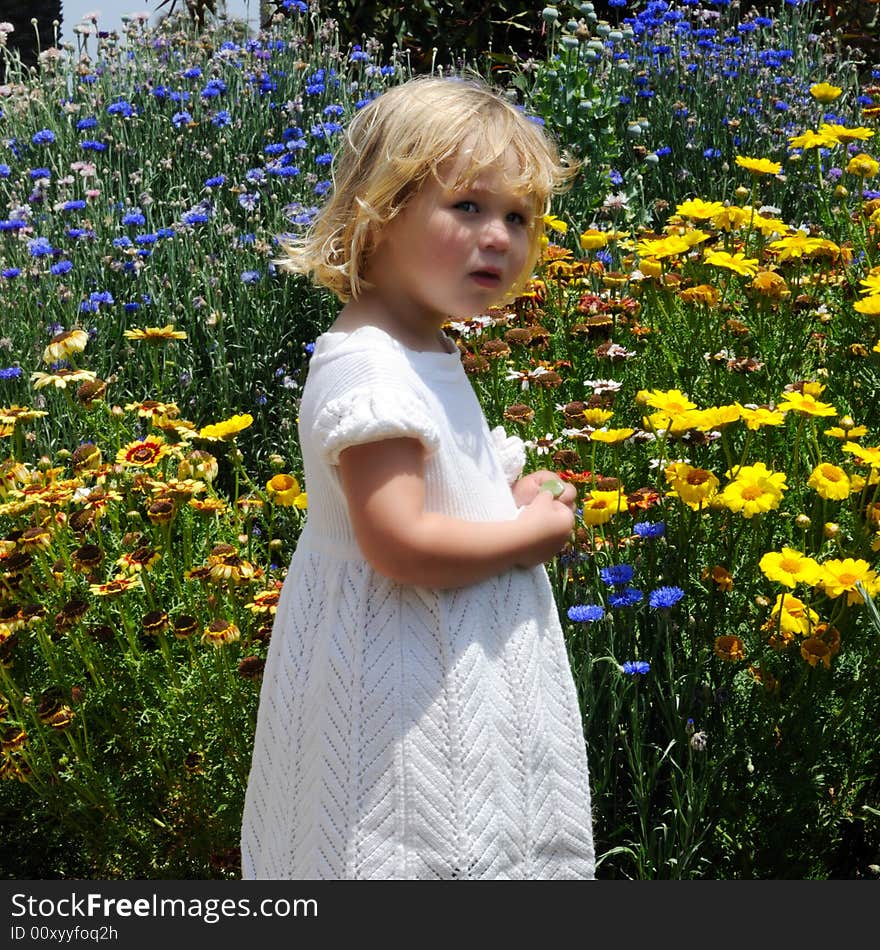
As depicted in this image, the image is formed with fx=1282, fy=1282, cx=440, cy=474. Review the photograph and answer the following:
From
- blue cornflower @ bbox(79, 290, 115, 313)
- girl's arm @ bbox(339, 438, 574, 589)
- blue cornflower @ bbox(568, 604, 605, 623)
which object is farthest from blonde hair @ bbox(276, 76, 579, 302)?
blue cornflower @ bbox(79, 290, 115, 313)

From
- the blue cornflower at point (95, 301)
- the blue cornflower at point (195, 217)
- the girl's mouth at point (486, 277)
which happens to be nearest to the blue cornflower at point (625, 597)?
the girl's mouth at point (486, 277)

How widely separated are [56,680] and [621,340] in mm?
1704

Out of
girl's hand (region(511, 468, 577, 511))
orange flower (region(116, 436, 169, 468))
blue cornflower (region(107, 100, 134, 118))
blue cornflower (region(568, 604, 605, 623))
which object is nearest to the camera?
girl's hand (region(511, 468, 577, 511))

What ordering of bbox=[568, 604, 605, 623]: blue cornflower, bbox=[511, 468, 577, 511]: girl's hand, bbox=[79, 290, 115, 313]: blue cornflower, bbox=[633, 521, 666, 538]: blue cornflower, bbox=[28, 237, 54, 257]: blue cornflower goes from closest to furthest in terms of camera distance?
bbox=[511, 468, 577, 511]: girl's hand, bbox=[568, 604, 605, 623]: blue cornflower, bbox=[633, 521, 666, 538]: blue cornflower, bbox=[79, 290, 115, 313]: blue cornflower, bbox=[28, 237, 54, 257]: blue cornflower

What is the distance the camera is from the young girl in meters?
1.49

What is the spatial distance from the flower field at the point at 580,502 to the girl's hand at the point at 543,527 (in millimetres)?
439

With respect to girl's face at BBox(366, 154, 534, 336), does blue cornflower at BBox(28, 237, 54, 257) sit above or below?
above

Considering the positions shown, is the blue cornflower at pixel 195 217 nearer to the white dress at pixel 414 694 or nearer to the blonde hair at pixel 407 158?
the blonde hair at pixel 407 158

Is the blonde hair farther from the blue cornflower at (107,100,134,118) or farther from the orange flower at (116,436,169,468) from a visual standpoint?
the blue cornflower at (107,100,134,118)

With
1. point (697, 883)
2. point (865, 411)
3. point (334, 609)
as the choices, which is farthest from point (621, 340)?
point (334, 609)

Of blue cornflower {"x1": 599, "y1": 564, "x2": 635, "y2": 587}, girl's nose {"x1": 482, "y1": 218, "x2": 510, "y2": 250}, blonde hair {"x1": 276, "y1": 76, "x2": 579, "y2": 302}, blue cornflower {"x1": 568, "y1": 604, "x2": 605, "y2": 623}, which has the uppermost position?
blonde hair {"x1": 276, "y1": 76, "x2": 579, "y2": 302}

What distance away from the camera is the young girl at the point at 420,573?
1.49m

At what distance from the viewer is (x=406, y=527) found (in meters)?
1.45

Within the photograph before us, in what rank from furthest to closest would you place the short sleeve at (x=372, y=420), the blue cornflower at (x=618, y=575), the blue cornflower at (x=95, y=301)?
1. the blue cornflower at (x=95, y=301)
2. the blue cornflower at (x=618, y=575)
3. the short sleeve at (x=372, y=420)
